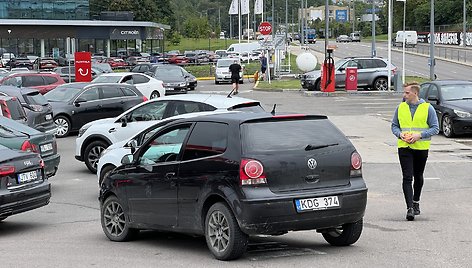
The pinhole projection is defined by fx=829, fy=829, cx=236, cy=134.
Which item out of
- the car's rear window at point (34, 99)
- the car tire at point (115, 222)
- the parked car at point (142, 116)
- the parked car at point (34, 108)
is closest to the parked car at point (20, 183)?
the car tire at point (115, 222)

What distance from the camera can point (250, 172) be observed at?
8328 mm

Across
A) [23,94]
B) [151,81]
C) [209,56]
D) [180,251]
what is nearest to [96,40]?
[209,56]

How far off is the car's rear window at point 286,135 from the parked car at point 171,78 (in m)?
35.2

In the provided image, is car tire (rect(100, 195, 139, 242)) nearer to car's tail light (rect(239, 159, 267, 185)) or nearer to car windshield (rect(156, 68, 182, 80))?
car's tail light (rect(239, 159, 267, 185))

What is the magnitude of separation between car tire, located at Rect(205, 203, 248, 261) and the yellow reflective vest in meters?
3.56

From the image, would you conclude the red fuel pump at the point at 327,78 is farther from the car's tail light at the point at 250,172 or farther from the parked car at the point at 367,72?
the car's tail light at the point at 250,172

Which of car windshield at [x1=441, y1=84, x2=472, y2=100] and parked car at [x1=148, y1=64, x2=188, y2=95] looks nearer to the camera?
car windshield at [x1=441, y1=84, x2=472, y2=100]

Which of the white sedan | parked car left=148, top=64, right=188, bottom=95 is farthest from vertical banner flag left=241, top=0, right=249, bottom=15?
the white sedan

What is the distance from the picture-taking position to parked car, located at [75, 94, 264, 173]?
15.2m

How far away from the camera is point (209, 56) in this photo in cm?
8669

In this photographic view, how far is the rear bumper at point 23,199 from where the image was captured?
11188 millimetres

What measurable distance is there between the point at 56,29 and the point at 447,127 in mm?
66829

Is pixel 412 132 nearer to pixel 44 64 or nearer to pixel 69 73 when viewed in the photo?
pixel 69 73

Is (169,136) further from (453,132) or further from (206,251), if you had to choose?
(453,132)
